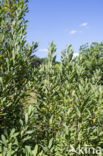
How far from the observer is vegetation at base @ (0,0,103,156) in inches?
88.4

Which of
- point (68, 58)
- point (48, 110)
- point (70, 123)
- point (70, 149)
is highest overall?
point (68, 58)

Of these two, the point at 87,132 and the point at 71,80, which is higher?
the point at 71,80

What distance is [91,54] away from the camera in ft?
128

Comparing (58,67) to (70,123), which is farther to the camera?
(58,67)

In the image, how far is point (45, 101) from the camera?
3061 millimetres

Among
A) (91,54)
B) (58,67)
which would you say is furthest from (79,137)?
(91,54)

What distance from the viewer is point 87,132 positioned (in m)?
2.48

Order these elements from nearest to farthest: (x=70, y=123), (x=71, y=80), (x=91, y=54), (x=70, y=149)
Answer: (x=70, y=149)
(x=70, y=123)
(x=71, y=80)
(x=91, y=54)

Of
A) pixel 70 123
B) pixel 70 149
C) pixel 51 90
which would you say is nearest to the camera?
pixel 70 149

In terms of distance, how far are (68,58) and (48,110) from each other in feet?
4.42

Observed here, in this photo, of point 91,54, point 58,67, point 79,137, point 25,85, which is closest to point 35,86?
point 25,85

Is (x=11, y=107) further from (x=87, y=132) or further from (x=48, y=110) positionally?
(x=87, y=132)

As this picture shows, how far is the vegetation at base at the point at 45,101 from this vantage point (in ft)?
7.37

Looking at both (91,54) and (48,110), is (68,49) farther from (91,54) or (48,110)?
(91,54)
